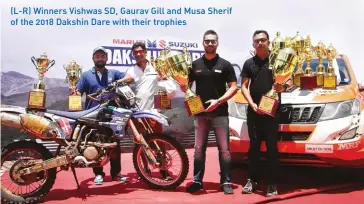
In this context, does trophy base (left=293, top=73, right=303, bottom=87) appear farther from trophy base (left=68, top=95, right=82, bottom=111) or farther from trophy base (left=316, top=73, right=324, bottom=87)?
trophy base (left=68, top=95, right=82, bottom=111)

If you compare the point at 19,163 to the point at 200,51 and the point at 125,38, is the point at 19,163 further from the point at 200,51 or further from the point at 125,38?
the point at 200,51

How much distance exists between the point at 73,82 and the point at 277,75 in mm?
2587

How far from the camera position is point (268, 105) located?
3865 millimetres

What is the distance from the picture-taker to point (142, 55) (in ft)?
14.8

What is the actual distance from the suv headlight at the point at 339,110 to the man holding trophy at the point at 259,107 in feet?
1.82

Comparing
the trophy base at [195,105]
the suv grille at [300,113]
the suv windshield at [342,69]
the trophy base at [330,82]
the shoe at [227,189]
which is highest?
the suv windshield at [342,69]

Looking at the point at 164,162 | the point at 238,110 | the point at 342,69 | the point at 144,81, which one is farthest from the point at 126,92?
the point at 342,69

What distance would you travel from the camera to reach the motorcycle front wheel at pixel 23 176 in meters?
3.81

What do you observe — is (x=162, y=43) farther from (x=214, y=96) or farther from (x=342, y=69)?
(x=342, y=69)

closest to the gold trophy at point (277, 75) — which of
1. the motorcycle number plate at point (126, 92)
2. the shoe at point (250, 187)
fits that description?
the shoe at point (250, 187)

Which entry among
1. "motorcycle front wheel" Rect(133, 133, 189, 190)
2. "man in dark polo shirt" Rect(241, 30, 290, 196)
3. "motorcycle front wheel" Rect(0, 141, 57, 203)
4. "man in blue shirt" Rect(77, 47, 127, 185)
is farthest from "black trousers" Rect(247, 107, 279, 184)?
"motorcycle front wheel" Rect(0, 141, 57, 203)

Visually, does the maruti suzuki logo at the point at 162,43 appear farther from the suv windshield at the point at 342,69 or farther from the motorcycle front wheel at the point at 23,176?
the motorcycle front wheel at the point at 23,176

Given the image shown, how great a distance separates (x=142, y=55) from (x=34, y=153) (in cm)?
161

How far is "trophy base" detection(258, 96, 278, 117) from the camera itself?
12.7 feet
